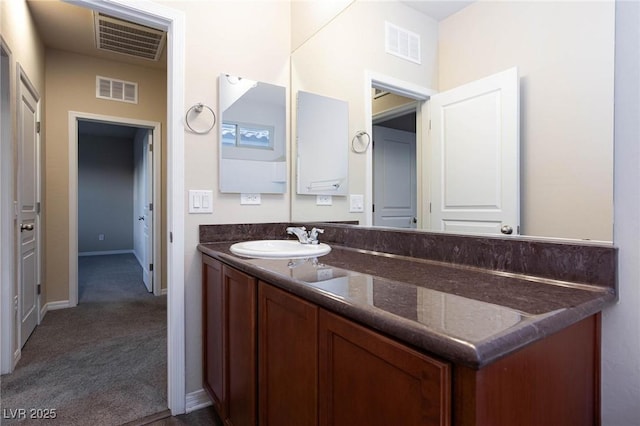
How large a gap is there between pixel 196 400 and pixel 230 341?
678mm

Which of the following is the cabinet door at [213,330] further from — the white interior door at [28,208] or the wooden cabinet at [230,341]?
the white interior door at [28,208]

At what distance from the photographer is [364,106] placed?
69.3 inches

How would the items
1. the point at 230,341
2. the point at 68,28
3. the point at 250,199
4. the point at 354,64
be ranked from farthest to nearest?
the point at 68,28, the point at 250,199, the point at 354,64, the point at 230,341

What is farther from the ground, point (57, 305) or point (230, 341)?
point (230, 341)

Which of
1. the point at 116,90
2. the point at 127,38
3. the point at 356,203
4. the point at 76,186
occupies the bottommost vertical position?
the point at 356,203

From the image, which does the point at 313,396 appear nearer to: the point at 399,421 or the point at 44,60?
the point at 399,421

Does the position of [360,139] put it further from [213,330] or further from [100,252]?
[100,252]

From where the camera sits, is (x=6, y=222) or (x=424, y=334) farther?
(x=6, y=222)

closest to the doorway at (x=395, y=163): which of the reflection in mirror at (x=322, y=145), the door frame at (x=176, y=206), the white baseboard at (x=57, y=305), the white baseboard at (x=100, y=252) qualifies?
the reflection in mirror at (x=322, y=145)

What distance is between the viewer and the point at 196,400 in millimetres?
1779

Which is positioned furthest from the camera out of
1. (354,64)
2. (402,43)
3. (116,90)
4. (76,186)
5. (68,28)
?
(116,90)

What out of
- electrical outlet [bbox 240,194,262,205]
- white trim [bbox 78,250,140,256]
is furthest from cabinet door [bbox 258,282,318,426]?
white trim [bbox 78,250,140,256]

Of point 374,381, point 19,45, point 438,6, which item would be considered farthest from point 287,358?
point 19,45

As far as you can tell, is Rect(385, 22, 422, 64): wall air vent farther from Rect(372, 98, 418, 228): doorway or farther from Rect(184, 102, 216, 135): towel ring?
Rect(184, 102, 216, 135): towel ring
